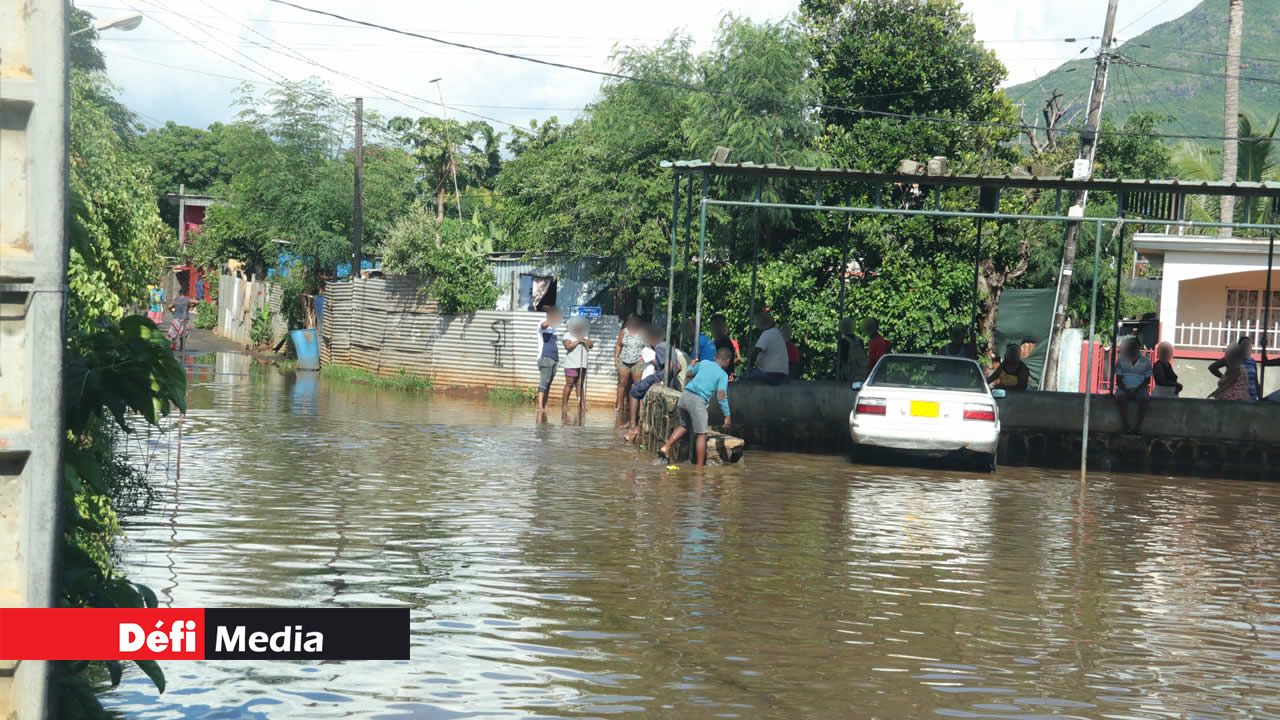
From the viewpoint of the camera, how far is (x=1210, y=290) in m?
37.6

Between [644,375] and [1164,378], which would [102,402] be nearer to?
[644,375]

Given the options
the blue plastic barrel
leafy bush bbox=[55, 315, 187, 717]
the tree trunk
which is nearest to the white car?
leafy bush bbox=[55, 315, 187, 717]

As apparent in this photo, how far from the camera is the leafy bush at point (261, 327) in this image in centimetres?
4544

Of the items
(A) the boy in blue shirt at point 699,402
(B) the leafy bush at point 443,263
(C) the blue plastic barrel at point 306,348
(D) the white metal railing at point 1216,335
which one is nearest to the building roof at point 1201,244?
(D) the white metal railing at point 1216,335

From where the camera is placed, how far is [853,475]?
17484 millimetres

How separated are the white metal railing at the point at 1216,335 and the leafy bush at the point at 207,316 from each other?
37.4m

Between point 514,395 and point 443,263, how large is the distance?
4425 mm

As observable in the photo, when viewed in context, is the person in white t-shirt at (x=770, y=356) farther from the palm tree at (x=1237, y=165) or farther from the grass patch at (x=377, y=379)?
the palm tree at (x=1237, y=165)

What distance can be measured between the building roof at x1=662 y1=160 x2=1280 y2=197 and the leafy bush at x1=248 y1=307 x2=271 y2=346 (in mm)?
29120

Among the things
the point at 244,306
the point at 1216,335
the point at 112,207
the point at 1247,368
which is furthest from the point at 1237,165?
the point at 112,207

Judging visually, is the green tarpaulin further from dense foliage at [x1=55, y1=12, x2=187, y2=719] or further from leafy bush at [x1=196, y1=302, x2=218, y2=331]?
leafy bush at [x1=196, y1=302, x2=218, y2=331]

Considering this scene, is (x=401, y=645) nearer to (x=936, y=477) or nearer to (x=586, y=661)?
(x=586, y=661)

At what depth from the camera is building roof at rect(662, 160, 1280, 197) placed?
18125 mm

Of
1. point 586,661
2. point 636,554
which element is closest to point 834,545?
point 636,554
